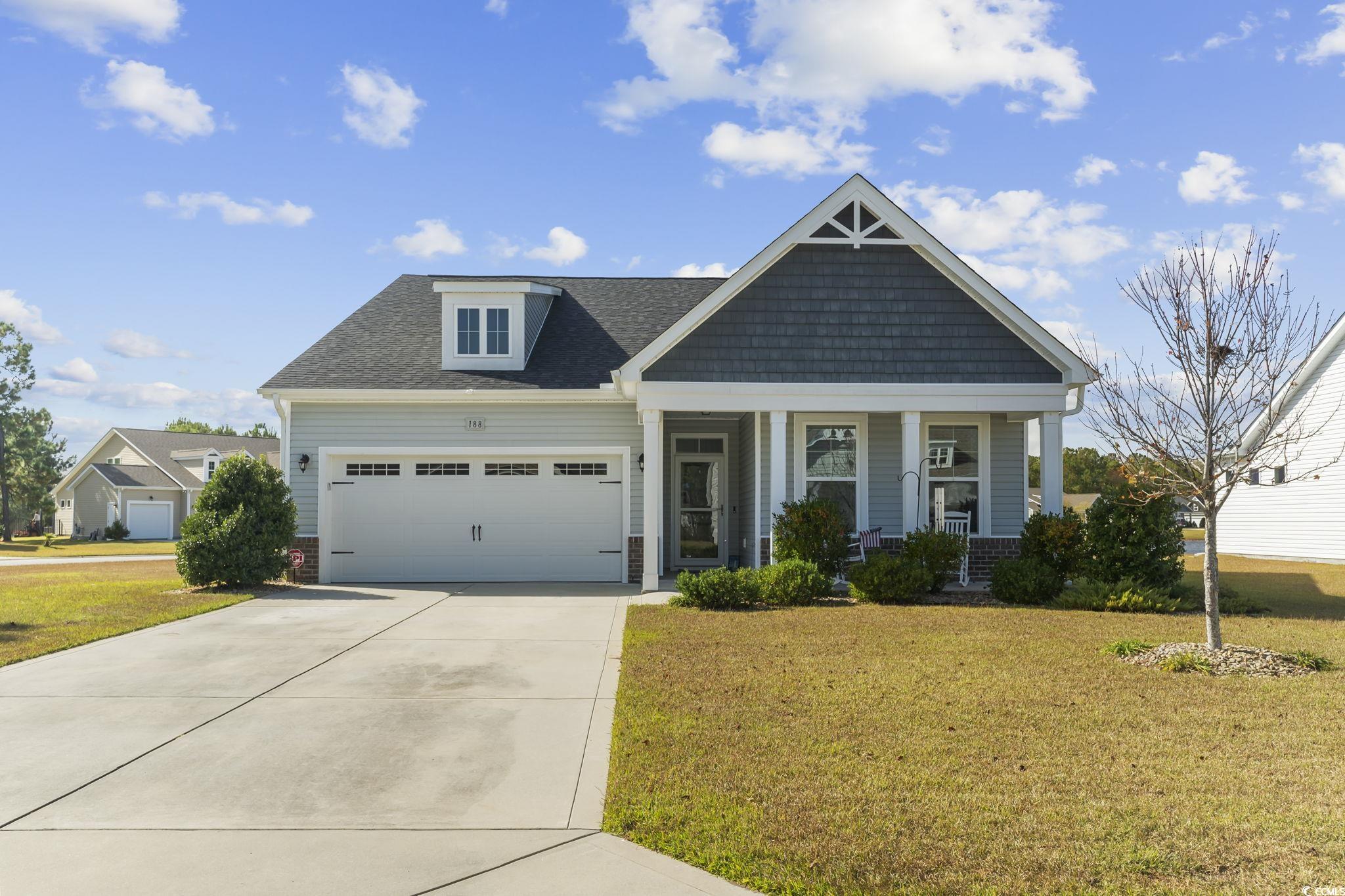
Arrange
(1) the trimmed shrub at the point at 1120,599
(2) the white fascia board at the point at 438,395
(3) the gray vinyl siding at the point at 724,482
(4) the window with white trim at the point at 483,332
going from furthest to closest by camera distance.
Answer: (3) the gray vinyl siding at the point at 724,482
(4) the window with white trim at the point at 483,332
(2) the white fascia board at the point at 438,395
(1) the trimmed shrub at the point at 1120,599

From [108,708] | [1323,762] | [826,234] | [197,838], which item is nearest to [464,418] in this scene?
[826,234]

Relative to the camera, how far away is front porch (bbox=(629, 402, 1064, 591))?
14.8 m

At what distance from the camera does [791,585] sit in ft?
43.6

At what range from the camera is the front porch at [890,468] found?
48.7 ft

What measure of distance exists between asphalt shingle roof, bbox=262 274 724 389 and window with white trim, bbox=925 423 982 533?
4.89 m

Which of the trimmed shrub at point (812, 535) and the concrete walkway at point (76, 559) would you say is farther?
the concrete walkway at point (76, 559)

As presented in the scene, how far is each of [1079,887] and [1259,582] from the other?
642 inches

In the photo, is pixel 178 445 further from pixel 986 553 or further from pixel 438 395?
pixel 986 553

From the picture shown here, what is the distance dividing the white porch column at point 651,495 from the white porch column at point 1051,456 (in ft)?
19.7

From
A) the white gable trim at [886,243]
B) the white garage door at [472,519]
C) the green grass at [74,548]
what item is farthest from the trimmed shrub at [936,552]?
the green grass at [74,548]

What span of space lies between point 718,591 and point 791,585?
1.05 meters

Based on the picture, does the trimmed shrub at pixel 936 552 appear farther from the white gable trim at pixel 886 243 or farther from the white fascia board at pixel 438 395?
the white fascia board at pixel 438 395

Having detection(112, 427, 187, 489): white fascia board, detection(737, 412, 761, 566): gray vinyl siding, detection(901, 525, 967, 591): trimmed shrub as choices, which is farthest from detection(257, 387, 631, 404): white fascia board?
detection(112, 427, 187, 489): white fascia board

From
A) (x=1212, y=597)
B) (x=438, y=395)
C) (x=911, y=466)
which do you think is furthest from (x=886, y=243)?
(x=438, y=395)
